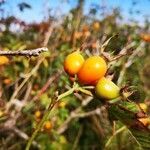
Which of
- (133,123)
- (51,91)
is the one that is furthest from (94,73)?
(51,91)

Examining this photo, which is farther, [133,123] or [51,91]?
[51,91]

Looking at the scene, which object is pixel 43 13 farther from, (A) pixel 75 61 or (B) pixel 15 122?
(A) pixel 75 61

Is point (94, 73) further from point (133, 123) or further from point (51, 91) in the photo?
point (51, 91)

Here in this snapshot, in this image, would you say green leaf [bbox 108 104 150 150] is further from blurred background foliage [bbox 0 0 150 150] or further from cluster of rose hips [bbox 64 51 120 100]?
blurred background foliage [bbox 0 0 150 150]

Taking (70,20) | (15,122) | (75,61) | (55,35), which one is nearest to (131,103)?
(75,61)

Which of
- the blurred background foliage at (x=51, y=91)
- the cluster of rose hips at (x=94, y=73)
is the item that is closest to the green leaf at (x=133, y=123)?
the cluster of rose hips at (x=94, y=73)

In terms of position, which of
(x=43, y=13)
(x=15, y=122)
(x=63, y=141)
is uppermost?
(x=43, y=13)

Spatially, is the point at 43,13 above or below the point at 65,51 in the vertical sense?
above

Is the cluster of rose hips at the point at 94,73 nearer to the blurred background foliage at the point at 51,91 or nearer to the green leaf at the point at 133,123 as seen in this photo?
the green leaf at the point at 133,123
